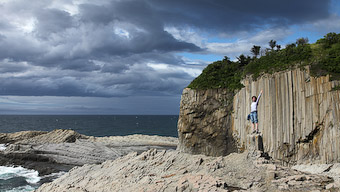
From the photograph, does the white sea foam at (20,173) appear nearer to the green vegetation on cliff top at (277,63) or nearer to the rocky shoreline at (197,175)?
the rocky shoreline at (197,175)

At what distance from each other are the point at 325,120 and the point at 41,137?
142ft

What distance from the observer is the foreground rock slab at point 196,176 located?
10.1m

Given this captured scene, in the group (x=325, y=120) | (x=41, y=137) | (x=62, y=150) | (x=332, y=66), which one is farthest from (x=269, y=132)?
(x=41, y=137)

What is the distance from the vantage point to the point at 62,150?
36656 millimetres

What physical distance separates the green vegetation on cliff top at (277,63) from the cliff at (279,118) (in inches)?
29.5

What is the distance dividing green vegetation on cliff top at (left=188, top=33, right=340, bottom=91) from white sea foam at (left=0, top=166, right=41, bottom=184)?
1799cm

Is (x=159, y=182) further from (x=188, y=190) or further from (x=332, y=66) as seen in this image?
(x=332, y=66)

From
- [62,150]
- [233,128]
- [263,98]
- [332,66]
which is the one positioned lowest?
[62,150]

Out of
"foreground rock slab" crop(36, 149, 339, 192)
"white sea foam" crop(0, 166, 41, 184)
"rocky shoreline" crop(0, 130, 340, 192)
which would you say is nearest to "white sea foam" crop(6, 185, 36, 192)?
"white sea foam" crop(0, 166, 41, 184)

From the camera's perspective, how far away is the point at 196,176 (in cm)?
1126

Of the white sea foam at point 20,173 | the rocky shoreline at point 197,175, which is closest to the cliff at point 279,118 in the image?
the rocky shoreline at point 197,175

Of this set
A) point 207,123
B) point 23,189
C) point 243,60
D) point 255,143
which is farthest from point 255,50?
point 23,189

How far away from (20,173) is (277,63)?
27.8 meters

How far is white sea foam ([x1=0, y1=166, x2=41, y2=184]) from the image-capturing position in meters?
27.3
